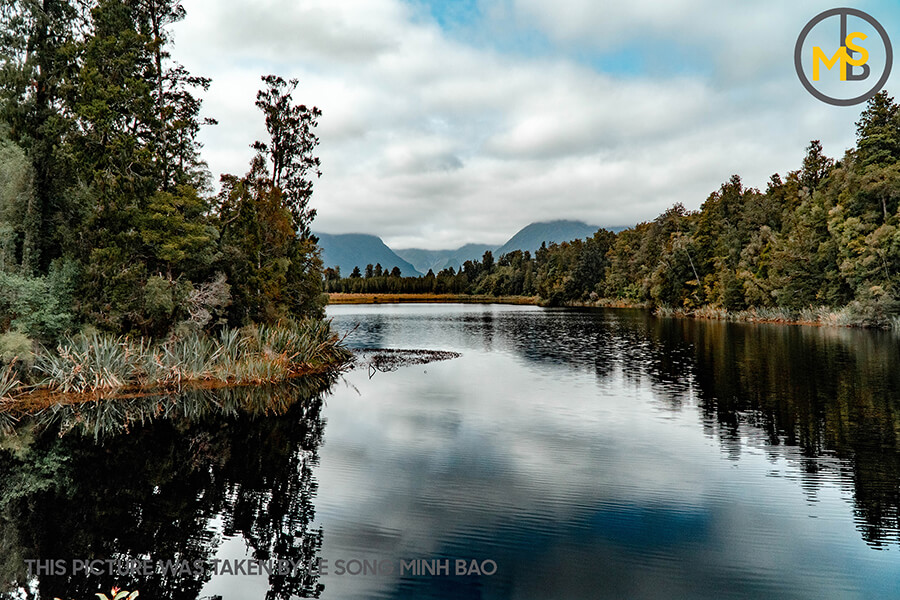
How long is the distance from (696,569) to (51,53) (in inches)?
1111

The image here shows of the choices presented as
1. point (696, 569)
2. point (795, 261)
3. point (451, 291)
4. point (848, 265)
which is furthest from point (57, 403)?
point (451, 291)

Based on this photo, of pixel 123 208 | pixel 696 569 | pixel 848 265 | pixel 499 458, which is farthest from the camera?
pixel 848 265

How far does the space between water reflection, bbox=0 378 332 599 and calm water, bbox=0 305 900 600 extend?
0.18 ft

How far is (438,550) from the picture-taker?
8.77m

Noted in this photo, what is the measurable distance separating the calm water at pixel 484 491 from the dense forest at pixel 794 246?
1984cm

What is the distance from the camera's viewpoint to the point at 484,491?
11.5 metres

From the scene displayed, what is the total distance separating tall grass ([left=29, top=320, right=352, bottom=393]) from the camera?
19.8 metres

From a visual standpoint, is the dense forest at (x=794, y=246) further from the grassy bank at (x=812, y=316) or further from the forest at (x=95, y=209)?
the forest at (x=95, y=209)

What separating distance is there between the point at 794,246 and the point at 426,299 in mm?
130733

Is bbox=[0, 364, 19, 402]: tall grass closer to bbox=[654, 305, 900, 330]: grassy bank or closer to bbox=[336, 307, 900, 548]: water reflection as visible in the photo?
bbox=[336, 307, 900, 548]: water reflection

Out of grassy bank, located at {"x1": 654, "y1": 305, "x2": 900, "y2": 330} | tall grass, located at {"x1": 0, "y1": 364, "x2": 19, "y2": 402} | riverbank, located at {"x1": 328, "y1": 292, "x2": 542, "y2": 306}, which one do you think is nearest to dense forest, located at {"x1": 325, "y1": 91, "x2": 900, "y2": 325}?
grassy bank, located at {"x1": 654, "y1": 305, "x2": 900, "y2": 330}

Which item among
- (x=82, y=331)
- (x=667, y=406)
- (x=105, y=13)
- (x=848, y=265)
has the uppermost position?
(x=105, y=13)

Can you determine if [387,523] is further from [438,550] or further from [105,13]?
[105,13]

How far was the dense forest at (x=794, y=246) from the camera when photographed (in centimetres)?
4978
